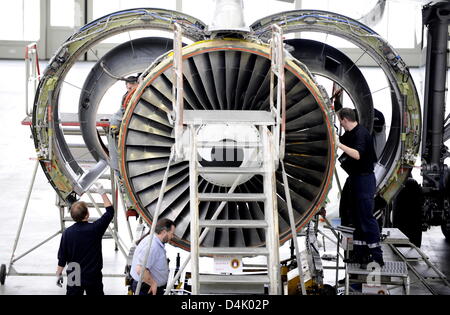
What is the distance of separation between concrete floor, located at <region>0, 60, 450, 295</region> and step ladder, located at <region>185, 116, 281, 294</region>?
150 inches

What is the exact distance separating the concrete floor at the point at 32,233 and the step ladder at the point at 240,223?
381cm

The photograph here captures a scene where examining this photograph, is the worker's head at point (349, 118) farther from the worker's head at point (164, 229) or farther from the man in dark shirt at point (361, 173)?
the worker's head at point (164, 229)

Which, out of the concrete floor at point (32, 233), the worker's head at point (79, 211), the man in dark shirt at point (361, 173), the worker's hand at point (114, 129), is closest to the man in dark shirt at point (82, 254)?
the worker's head at point (79, 211)

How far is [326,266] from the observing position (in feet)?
43.7

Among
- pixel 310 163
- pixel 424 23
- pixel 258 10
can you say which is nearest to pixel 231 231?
pixel 310 163

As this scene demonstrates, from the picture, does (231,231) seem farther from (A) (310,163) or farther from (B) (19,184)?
(B) (19,184)

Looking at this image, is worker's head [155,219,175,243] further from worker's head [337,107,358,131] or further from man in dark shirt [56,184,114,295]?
worker's head [337,107,358,131]

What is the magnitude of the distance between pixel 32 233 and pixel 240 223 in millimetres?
8216

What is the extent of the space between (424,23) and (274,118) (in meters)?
5.59

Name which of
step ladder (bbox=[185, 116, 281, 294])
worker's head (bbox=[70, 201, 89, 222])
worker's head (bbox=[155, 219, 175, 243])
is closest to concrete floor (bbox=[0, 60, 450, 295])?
worker's head (bbox=[70, 201, 89, 222])

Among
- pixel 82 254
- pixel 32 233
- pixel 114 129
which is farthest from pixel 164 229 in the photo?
pixel 32 233

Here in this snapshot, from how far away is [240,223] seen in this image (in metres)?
8.83

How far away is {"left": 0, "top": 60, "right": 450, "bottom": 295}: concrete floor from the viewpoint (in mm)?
12648

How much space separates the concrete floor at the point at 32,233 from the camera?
12648 millimetres
